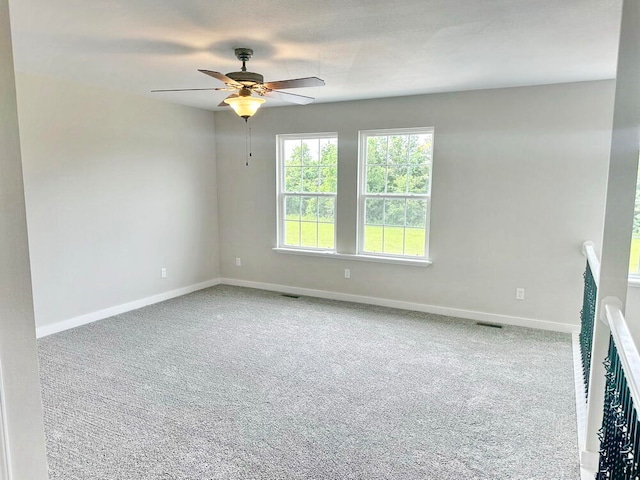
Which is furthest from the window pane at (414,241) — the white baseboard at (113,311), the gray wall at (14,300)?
the gray wall at (14,300)

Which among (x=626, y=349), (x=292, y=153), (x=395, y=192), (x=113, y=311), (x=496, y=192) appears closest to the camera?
(x=626, y=349)

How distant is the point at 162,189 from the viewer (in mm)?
5328

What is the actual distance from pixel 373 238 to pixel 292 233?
1.19 metres

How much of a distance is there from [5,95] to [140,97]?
433 cm

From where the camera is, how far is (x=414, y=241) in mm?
5004

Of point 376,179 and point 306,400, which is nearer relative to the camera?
point 306,400

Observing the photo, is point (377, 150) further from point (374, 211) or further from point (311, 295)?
point (311, 295)

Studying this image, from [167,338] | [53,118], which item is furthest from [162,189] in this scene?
[167,338]

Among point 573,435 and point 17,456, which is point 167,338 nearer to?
point 17,456

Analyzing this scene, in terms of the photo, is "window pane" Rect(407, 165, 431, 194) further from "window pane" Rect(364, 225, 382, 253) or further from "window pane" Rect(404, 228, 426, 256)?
"window pane" Rect(364, 225, 382, 253)

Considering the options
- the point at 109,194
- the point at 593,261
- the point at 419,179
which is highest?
the point at 419,179

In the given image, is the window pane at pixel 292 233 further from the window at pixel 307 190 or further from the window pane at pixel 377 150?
the window pane at pixel 377 150

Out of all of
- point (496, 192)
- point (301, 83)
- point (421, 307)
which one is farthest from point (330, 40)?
point (421, 307)

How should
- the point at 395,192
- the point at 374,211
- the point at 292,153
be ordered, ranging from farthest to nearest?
the point at 292,153, the point at 374,211, the point at 395,192
